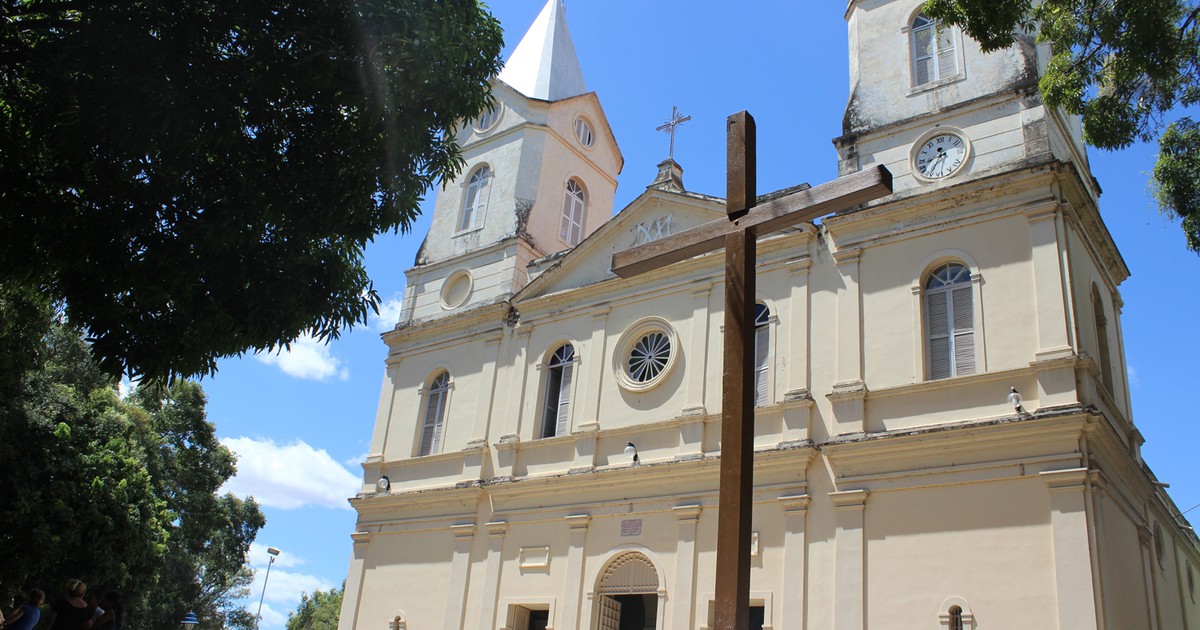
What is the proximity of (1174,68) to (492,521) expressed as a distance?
12506 mm

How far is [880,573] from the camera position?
1329 centimetres

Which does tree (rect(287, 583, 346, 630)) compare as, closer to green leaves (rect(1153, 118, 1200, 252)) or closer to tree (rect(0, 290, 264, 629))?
tree (rect(0, 290, 264, 629))

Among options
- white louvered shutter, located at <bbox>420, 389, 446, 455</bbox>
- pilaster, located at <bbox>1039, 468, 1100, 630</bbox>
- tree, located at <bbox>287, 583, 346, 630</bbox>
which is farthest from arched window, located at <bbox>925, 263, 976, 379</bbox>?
Result: tree, located at <bbox>287, 583, 346, 630</bbox>

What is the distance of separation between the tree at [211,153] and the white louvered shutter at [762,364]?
7.87 meters

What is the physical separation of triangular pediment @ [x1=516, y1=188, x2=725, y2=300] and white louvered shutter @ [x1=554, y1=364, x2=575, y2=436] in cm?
166

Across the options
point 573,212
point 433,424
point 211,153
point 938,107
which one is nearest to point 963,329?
point 938,107

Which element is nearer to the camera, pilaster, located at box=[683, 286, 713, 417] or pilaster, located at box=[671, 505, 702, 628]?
pilaster, located at box=[671, 505, 702, 628]

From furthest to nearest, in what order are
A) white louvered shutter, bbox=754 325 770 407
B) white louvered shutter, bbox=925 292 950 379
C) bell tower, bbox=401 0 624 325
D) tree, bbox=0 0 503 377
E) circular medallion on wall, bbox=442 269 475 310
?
circular medallion on wall, bbox=442 269 475 310
bell tower, bbox=401 0 624 325
white louvered shutter, bbox=754 325 770 407
white louvered shutter, bbox=925 292 950 379
tree, bbox=0 0 503 377

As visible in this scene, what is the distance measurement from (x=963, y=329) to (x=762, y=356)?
319cm

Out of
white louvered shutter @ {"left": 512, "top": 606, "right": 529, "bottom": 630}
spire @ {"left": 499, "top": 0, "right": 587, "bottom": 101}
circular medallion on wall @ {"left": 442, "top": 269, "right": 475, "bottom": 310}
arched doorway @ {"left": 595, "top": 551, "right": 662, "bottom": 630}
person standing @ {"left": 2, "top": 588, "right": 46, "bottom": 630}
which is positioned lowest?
person standing @ {"left": 2, "top": 588, "right": 46, "bottom": 630}

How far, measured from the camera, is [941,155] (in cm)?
1534

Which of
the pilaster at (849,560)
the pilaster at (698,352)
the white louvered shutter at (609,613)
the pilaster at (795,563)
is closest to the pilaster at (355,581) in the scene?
the white louvered shutter at (609,613)

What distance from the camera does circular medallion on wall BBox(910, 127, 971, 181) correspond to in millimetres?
15102

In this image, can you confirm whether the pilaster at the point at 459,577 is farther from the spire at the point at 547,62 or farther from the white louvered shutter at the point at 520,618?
the spire at the point at 547,62
